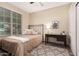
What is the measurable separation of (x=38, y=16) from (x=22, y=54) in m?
0.88

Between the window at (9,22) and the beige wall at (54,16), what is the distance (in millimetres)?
305

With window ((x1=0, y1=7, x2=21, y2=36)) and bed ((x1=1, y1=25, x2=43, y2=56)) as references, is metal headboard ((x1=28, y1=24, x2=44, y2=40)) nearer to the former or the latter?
bed ((x1=1, y1=25, x2=43, y2=56))

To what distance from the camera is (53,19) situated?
1.83m

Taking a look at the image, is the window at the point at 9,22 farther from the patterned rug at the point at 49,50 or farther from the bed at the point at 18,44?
the patterned rug at the point at 49,50

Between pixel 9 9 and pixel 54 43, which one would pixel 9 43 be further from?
pixel 54 43

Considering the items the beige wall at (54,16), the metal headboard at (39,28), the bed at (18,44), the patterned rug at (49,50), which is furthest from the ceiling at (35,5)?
the patterned rug at (49,50)

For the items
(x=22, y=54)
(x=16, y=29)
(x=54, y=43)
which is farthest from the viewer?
(x=54, y=43)

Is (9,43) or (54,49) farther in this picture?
(54,49)

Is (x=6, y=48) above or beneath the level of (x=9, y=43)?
beneath

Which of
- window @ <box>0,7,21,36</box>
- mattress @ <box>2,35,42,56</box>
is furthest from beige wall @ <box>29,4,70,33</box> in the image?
mattress @ <box>2,35,42,56</box>

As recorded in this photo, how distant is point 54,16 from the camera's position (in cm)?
180

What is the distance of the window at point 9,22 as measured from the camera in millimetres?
1694

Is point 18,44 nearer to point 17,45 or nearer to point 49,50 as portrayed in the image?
point 17,45

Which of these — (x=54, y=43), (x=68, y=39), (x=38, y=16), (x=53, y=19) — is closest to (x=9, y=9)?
(x=38, y=16)
